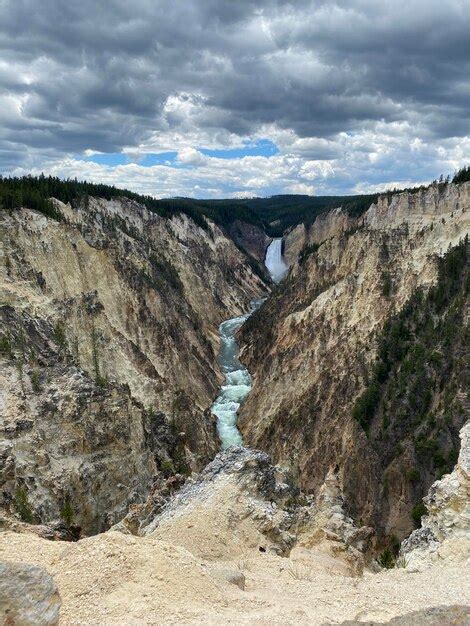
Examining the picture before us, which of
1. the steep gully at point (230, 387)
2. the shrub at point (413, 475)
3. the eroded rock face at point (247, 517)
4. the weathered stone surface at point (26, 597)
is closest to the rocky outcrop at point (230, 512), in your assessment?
the eroded rock face at point (247, 517)

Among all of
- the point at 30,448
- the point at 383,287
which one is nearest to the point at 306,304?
the point at 383,287

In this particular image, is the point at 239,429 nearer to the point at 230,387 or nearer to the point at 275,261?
the point at 230,387

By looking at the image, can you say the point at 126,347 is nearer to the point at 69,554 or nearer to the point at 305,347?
the point at 305,347

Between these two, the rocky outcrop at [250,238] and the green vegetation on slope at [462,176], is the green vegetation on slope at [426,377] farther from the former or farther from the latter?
the rocky outcrop at [250,238]

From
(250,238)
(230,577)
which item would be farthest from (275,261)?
(230,577)

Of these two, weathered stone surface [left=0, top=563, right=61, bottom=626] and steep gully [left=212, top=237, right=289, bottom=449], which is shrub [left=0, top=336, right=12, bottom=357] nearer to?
steep gully [left=212, top=237, right=289, bottom=449]

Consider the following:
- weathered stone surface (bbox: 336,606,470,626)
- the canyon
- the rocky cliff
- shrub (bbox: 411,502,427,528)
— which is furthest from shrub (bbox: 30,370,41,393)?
weathered stone surface (bbox: 336,606,470,626)
